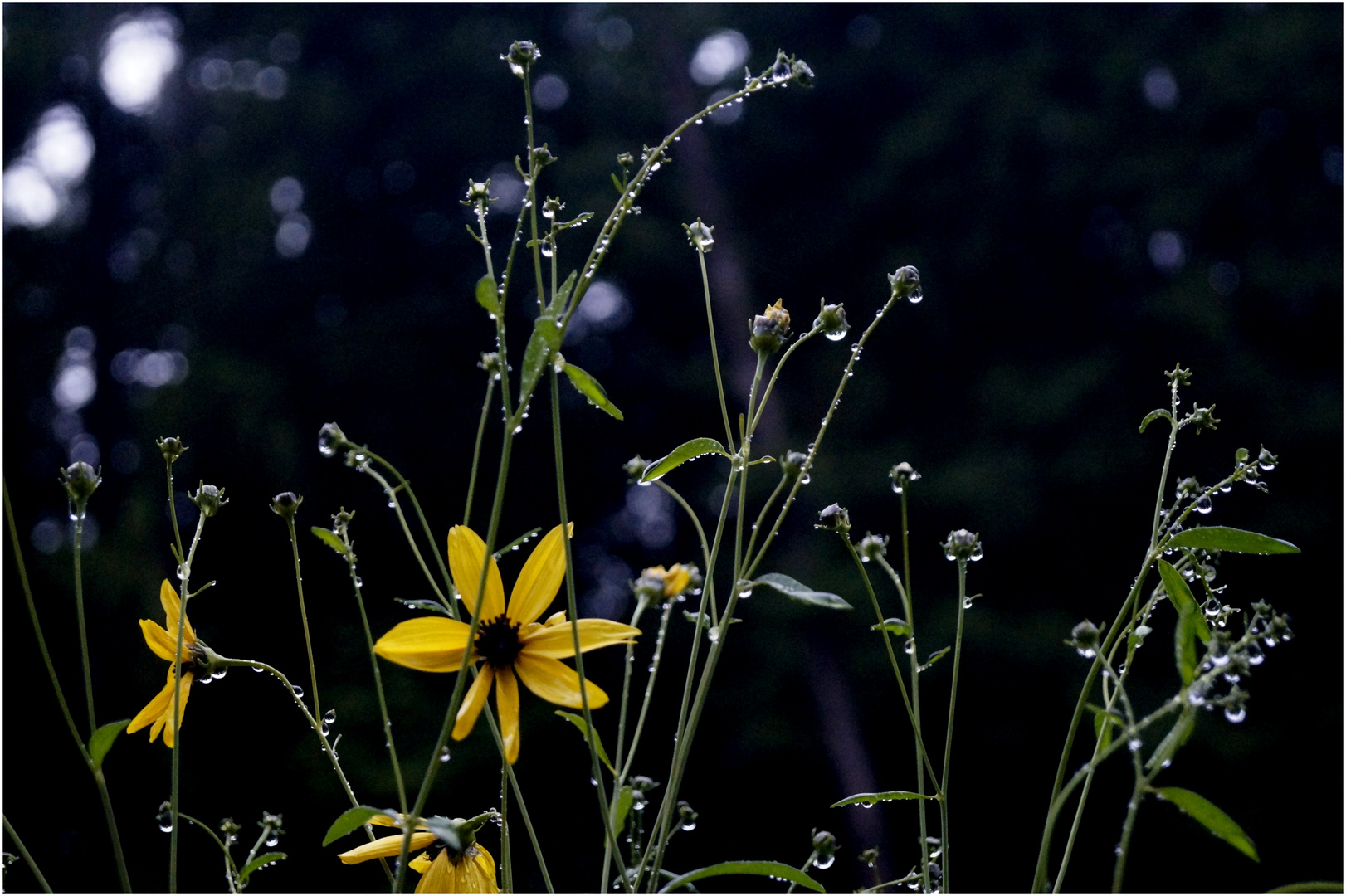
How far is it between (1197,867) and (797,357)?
273cm

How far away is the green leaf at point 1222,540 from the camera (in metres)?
0.35

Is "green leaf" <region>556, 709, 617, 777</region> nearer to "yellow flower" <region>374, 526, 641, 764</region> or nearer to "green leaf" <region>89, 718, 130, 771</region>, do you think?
"yellow flower" <region>374, 526, 641, 764</region>

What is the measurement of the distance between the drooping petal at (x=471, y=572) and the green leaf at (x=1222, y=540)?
23 centimetres

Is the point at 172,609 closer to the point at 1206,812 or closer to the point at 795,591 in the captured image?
the point at 795,591

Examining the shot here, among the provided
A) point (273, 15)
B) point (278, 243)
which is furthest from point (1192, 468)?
point (273, 15)

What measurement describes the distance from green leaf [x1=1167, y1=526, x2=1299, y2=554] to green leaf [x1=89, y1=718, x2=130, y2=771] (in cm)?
32

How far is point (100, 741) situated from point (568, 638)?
0.50 ft

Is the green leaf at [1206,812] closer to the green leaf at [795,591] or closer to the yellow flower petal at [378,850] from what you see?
the green leaf at [795,591]

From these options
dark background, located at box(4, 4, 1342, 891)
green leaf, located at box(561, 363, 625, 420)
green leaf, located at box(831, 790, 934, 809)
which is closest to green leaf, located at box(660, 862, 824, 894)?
green leaf, located at box(831, 790, 934, 809)

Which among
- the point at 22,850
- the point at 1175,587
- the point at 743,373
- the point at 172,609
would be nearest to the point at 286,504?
the point at 172,609

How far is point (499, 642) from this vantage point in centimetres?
39

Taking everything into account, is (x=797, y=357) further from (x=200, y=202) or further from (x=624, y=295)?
(x=200, y=202)

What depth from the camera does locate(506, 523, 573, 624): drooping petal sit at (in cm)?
39

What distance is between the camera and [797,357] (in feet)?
16.9
